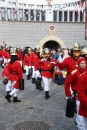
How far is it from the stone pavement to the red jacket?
0.87m

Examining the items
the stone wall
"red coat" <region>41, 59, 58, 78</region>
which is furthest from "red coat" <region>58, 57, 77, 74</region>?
the stone wall

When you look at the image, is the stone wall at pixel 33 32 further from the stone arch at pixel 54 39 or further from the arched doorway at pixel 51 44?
the arched doorway at pixel 51 44

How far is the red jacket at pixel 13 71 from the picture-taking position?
28.9 feet

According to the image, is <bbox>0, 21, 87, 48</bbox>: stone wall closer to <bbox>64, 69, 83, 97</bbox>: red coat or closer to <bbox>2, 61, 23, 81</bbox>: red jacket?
<bbox>2, 61, 23, 81</bbox>: red jacket

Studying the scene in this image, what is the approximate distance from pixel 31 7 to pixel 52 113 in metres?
19.8

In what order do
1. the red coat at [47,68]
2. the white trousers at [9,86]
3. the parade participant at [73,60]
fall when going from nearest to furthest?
the parade participant at [73,60]
the white trousers at [9,86]
the red coat at [47,68]

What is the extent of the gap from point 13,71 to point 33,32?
18554 millimetres

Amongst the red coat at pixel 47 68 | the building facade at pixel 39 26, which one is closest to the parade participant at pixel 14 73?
the red coat at pixel 47 68

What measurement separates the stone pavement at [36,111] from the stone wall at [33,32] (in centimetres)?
1645

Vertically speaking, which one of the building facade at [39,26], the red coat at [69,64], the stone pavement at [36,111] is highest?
the building facade at [39,26]

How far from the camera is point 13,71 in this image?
8.89m

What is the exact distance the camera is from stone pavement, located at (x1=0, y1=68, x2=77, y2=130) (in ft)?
22.4

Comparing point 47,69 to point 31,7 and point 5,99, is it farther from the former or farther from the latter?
point 31,7

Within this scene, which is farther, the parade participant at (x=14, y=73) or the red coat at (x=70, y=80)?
the parade participant at (x=14, y=73)
